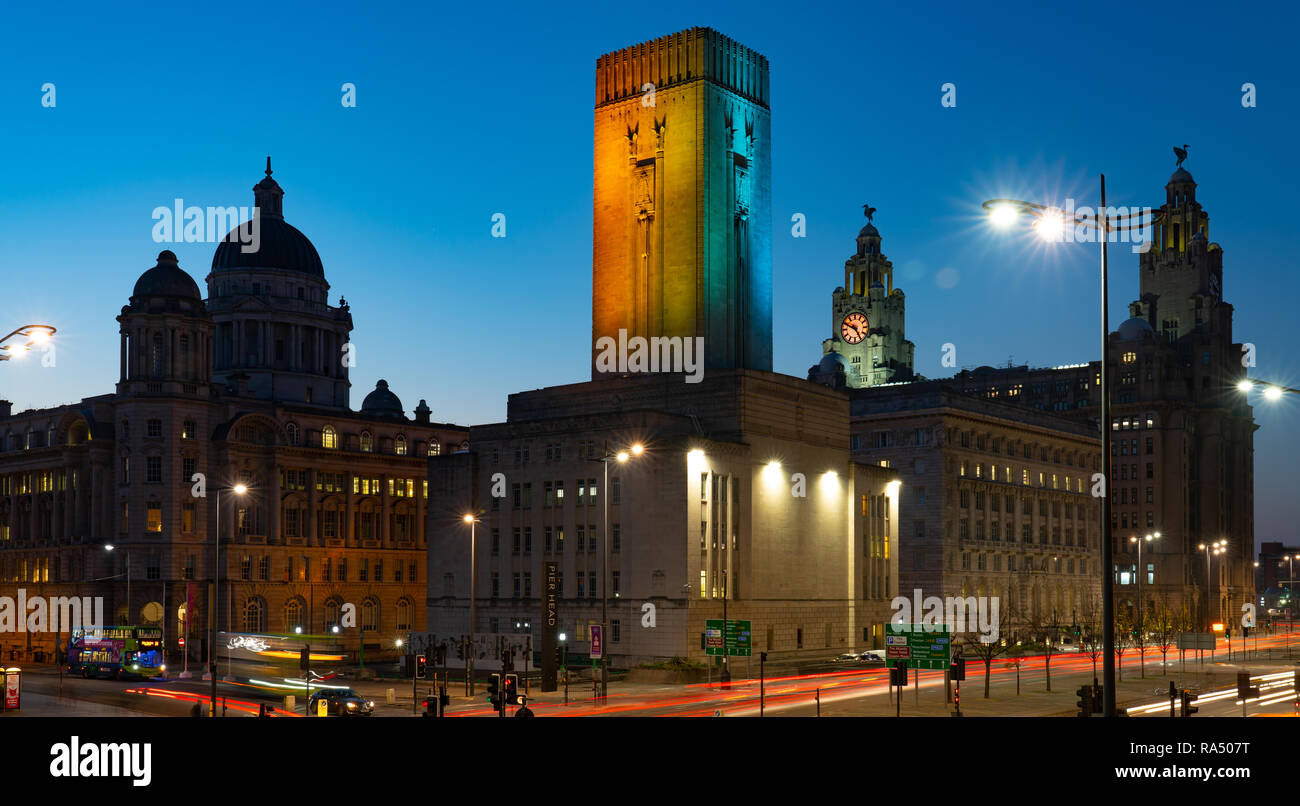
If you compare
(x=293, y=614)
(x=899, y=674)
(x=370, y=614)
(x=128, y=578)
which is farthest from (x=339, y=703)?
(x=370, y=614)

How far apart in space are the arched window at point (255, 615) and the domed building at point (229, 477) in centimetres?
16

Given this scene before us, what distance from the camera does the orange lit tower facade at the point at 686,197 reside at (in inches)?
4409

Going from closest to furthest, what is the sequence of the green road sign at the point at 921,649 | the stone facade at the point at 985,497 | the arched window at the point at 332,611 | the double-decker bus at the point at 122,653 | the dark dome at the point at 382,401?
the green road sign at the point at 921,649, the double-decker bus at the point at 122,653, the stone facade at the point at 985,497, the arched window at the point at 332,611, the dark dome at the point at 382,401

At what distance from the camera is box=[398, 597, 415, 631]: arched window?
492ft

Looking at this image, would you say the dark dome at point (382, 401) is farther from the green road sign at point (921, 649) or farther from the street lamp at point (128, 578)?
the green road sign at point (921, 649)

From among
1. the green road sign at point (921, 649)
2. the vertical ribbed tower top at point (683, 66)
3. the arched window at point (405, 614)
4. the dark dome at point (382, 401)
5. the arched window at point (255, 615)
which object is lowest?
the arched window at point (405, 614)

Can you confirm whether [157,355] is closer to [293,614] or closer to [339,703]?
[293,614]

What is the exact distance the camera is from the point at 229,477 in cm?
12975

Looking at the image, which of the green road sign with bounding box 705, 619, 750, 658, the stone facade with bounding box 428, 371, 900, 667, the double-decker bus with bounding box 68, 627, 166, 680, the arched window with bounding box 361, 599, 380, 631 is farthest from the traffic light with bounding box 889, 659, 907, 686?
the arched window with bounding box 361, 599, 380, 631

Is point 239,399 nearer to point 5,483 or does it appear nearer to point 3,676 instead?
point 5,483

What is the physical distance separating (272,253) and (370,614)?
45.1 m

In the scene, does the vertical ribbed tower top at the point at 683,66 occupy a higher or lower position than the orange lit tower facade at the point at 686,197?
higher

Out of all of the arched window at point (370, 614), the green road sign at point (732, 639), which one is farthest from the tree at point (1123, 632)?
the arched window at point (370, 614)
